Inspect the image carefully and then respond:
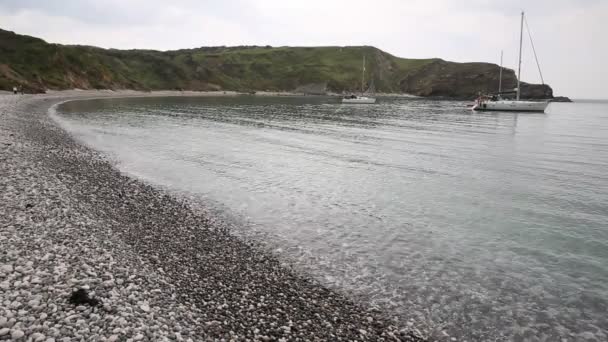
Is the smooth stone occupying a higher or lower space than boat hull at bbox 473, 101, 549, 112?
lower

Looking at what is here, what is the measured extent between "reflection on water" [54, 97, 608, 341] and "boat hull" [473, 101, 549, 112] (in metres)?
70.2

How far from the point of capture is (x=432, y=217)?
19391 millimetres

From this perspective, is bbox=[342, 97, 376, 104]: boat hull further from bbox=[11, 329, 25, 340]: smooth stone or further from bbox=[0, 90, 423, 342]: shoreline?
A: bbox=[11, 329, 25, 340]: smooth stone

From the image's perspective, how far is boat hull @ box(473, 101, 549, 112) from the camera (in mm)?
105569

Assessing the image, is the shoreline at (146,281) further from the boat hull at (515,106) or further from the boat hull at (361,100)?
the boat hull at (361,100)

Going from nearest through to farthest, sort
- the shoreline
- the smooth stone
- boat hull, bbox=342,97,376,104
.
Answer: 1. the smooth stone
2. the shoreline
3. boat hull, bbox=342,97,376,104

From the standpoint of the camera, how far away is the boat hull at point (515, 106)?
10557 centimetres

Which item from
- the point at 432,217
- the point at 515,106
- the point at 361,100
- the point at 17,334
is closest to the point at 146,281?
the point at 17,334

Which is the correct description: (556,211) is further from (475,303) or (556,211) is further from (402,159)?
(402,159)

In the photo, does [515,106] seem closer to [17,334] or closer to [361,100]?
[361,100]

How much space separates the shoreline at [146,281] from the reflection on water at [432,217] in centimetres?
183

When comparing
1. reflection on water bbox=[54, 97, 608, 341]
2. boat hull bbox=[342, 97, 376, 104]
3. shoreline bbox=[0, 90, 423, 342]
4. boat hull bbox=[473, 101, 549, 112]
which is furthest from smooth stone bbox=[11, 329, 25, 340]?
boat hull bbox=[342, 97, 376, 104]

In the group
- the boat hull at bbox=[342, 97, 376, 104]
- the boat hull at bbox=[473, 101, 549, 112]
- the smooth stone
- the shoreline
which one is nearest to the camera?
the smooth stone

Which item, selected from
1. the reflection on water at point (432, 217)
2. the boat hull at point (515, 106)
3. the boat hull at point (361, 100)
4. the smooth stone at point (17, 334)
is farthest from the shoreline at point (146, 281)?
the boat hull at point (361, 100)
